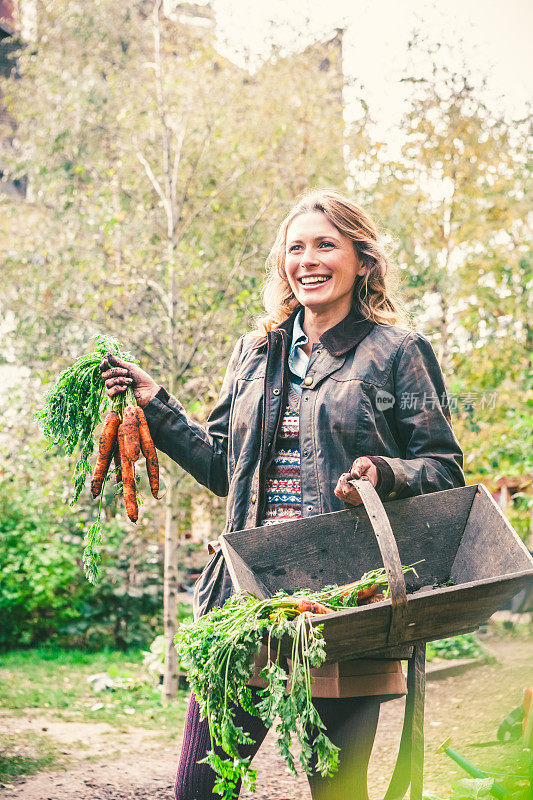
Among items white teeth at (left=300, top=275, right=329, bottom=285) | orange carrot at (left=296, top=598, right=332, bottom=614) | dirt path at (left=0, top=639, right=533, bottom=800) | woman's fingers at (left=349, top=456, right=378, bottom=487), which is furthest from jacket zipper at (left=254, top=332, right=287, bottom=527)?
dirt path at (left=0, top=639, right=533, bottom=800)

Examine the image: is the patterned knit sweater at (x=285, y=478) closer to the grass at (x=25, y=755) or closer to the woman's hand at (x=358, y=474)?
the woman's hand at (x=358, y=474)

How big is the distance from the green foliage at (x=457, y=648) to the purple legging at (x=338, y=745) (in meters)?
4.14

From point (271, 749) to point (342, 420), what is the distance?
3.14m

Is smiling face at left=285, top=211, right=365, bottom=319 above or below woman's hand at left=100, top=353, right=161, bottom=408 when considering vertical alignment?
above

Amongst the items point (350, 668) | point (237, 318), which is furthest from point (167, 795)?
point (237, 318)

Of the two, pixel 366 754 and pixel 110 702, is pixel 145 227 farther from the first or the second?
pixel 366 754

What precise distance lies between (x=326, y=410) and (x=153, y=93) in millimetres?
5219

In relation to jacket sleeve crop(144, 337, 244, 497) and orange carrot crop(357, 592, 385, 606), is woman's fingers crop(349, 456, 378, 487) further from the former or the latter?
jacket sleeve crop(144, 337, 244, 497)

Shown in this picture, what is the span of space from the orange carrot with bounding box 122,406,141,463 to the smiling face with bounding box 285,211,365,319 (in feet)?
1.89

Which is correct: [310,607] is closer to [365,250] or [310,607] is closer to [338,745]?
[338,745]

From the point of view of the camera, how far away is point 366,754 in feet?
Result: 6.54

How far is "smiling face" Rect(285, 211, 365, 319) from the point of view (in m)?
2.22

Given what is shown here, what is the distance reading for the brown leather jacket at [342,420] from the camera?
2.06 m

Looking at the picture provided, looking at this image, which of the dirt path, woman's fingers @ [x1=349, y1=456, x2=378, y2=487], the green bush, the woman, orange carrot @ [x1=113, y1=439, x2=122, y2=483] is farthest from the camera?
the green bush
